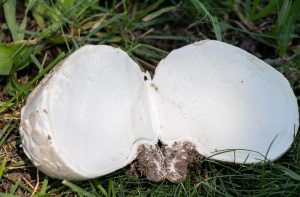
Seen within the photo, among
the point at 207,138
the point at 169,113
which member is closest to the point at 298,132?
the point at 207,138

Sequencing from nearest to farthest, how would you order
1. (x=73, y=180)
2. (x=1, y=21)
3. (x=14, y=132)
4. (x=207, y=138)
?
1. (x=73, y=180)
2. (x=207, y=138)
3. (x=14, y=132)
4. (x=1, y=21)

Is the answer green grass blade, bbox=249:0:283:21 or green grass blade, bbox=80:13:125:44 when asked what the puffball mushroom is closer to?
green grass blade, bbox=80:13:125:44

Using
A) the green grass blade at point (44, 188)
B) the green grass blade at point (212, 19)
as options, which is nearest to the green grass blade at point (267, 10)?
the green grass blade at point (212, 19)

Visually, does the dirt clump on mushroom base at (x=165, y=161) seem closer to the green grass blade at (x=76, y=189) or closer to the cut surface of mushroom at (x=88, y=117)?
the cut surface of mushroom at (x=88, y=117)

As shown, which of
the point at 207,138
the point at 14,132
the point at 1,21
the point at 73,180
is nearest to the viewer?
the point at 73,180

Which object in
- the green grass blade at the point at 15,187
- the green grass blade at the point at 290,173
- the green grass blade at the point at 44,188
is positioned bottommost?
the green grass blade at the point at 15,187

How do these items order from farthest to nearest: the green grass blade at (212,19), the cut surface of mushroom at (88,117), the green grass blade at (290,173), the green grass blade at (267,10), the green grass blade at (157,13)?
the green grass blade at (157,13) → the green grass blade at (267,10) → the green grass blade at (212,19) → the green grass blade at (290,173) → the cut surface of mushroom at (88,117)

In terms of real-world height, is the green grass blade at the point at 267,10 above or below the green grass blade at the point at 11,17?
below

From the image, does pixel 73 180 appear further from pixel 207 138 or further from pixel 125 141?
pixel 207 138

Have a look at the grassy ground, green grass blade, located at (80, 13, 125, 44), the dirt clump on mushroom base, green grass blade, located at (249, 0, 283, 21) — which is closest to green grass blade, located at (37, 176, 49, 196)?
the grassy ground
